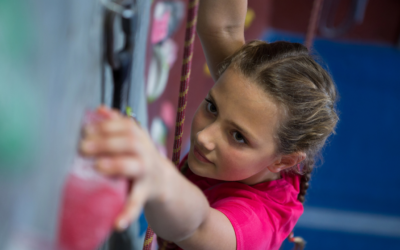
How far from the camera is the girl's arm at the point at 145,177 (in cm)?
24

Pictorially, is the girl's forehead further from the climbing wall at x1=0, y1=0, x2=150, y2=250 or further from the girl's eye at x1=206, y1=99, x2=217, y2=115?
the climbing wall at x1=0, y1=0, x2=150, y2=250

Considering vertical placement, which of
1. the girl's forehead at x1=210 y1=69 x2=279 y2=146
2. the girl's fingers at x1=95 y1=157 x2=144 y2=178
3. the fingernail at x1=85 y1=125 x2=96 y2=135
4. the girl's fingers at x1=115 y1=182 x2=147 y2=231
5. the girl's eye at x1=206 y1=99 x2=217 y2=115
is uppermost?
the fingernail at x1=85 y1=125 x2=96 y2=135

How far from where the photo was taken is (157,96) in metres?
1.00

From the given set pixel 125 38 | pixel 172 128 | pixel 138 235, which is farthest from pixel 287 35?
pixel 125 38

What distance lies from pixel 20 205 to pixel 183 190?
0.12 meters

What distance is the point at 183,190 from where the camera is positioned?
0.31m

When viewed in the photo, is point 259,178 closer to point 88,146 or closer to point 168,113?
point 88,146

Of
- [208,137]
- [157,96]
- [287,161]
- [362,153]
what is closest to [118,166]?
[208,137]

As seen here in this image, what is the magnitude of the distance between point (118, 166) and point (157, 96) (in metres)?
0.78

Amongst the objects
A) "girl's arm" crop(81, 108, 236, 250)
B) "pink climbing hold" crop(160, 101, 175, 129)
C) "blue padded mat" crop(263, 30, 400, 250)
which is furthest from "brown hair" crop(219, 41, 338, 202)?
"blue padded mat" crop(263, 30, 400, 250)

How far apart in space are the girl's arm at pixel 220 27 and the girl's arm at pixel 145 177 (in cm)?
33

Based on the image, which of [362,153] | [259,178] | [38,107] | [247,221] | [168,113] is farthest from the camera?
[362,153]

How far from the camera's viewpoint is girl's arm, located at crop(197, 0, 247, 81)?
60cm

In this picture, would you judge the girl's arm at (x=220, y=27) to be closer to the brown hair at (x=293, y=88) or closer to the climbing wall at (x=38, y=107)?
the brown hair at (x=293, y=88)
